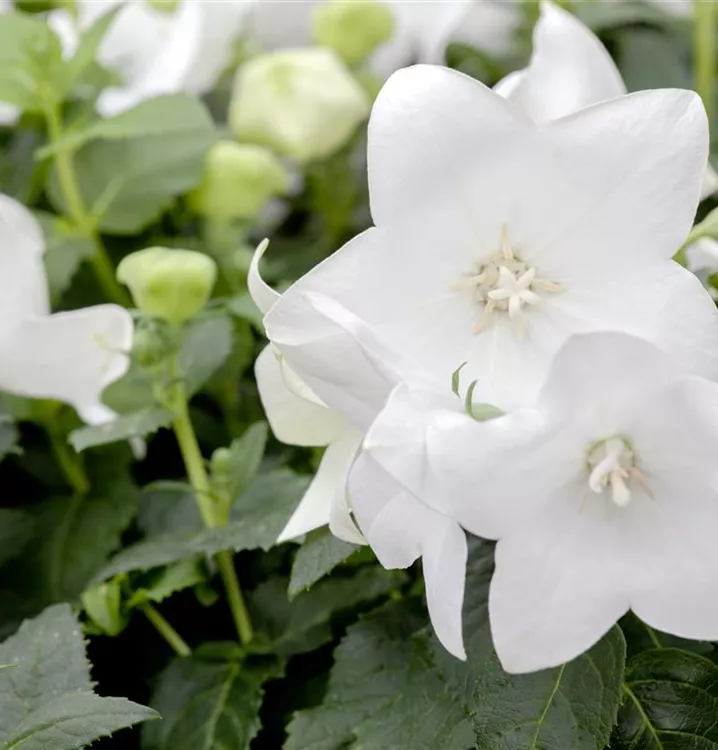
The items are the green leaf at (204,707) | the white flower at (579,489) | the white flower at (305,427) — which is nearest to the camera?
the white flower at (579,489)

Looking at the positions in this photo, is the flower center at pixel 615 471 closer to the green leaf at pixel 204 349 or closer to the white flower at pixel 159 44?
the green leaf at pixel 204 349

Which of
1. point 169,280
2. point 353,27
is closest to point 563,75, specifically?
point 169,280

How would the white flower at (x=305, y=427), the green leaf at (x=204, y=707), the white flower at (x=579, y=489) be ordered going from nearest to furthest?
the white flower at (x=579, y=489) < the white flower at (x=305, y=427) < the green leaf at (x=204, y=707)

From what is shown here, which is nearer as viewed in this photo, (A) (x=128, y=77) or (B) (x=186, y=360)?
(B) (x=186, y=360)

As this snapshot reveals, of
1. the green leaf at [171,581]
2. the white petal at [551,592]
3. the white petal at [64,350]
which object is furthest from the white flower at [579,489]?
the white petal at [64,350]

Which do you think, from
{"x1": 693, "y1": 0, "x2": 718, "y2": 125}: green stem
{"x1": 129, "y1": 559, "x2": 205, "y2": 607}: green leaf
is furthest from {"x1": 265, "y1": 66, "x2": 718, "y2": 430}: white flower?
{"x1": 693, "y1": 0, "x2": 718, "y2": 125}: green stem

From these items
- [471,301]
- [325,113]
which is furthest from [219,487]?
[325,113]

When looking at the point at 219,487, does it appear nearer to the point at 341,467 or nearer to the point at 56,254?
the point at 341,467
